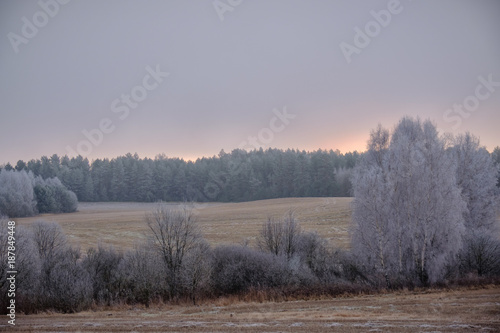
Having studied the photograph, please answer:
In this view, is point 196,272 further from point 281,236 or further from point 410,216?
point 410,216

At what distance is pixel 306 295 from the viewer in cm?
2314

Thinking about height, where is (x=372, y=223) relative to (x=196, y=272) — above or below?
above

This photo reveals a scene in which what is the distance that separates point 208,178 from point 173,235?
82704 mm

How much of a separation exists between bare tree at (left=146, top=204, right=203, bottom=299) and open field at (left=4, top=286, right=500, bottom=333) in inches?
209

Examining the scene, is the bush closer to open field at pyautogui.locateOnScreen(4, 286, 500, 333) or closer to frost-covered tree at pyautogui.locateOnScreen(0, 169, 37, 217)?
open field at pyautogui.locateOnScreen(4, 286, 500, 333)

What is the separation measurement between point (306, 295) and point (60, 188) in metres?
80.2

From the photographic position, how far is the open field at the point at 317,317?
13.6 meters

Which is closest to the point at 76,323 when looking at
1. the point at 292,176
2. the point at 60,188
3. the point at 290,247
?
the point at 290,247

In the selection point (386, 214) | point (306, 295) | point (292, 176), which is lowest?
point (306, 295)

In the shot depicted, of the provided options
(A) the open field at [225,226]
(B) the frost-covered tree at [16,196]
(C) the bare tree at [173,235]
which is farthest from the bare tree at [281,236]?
(B) the frost-covered tree at [16,196]

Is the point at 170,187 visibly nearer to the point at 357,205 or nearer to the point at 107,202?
the point at 107,202

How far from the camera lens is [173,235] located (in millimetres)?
27266

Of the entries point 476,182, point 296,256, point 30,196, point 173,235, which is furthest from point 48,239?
point 30,196

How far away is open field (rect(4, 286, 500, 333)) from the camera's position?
1364 cm
